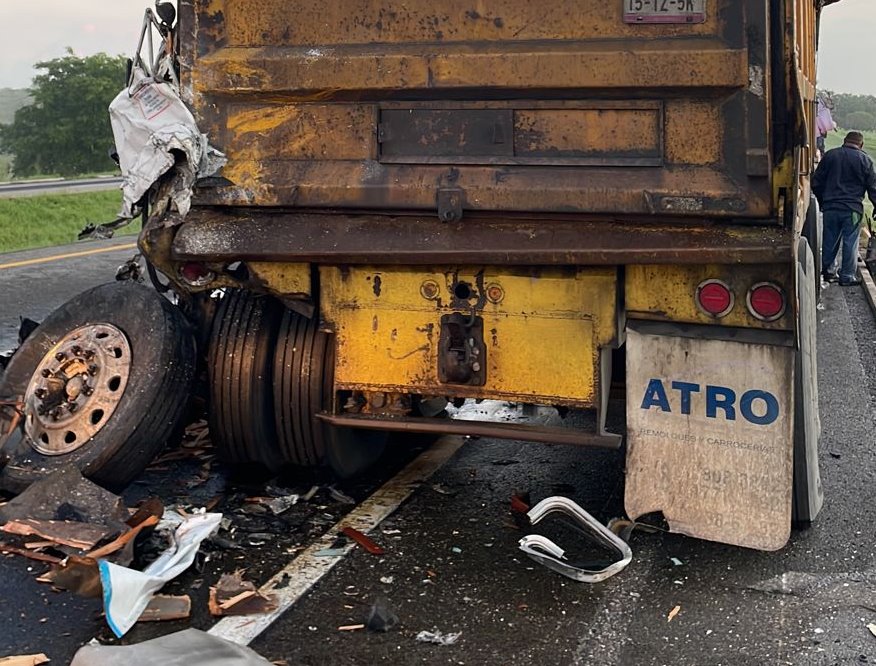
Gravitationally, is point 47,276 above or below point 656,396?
below

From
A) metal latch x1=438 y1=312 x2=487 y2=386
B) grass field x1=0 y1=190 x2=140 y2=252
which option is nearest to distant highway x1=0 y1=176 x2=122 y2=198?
grass field x1=0 y1=190 x2=140 y2=252

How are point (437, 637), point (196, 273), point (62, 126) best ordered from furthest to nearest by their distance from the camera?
point (62, 126), point (196, 273), point (437, 637)

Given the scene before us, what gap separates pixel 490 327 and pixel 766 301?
1043mm

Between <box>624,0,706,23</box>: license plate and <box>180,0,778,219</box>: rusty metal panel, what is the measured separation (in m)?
0.03

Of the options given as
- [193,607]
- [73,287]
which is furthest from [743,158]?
[73,287]

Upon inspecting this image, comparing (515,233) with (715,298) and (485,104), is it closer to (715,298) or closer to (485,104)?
(485,104)

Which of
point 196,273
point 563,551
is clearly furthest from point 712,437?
point 196,273

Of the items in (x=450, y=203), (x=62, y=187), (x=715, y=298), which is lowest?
(x=715, y=298)

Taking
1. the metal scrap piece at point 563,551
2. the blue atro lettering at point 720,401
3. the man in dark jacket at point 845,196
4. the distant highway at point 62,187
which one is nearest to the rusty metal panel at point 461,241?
the blue atro lettering at point 720,401

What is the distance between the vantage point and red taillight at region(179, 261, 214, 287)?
434cm

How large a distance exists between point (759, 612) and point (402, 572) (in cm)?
128

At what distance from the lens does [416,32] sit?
4043mm

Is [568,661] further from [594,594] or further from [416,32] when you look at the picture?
[416,32]

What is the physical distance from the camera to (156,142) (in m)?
4.19
